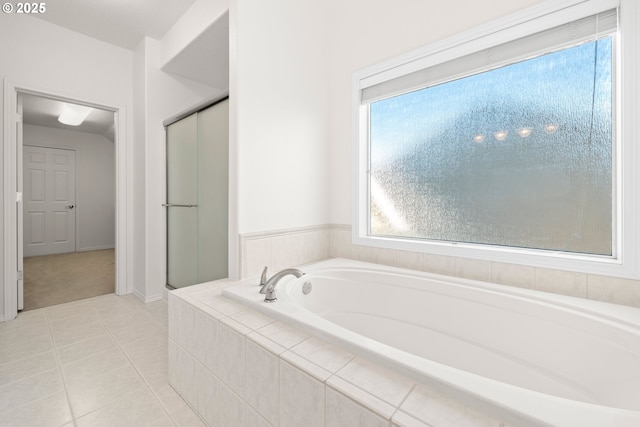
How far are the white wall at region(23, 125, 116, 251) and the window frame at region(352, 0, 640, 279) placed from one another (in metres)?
5.41

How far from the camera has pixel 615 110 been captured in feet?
3.77

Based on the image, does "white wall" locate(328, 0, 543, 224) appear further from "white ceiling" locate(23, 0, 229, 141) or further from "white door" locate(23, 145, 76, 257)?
"white door" locate(23, 145, 76, 257)

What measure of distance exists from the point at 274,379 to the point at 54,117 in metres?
5.42

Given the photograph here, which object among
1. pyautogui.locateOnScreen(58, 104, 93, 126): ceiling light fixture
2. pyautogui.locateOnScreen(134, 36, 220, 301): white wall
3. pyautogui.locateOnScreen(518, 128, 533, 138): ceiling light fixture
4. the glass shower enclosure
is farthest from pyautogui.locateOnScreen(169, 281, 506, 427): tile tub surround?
pyautogui.locateOnScreen(58, 104, 93, 126): ceiling light fixture

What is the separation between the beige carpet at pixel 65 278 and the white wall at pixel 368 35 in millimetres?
2559

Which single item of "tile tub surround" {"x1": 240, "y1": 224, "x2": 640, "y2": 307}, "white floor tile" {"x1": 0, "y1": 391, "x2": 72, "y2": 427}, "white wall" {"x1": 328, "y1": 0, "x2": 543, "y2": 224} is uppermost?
"white wall" {"x1": 328, "y1": 0, "x2": 543, "y2": 224}

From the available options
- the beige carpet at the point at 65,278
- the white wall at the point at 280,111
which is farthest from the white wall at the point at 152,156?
the white wall at the point at 280,111

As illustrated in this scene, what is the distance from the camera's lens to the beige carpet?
252 centimetres

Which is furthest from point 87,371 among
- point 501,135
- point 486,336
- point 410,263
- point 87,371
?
point 501,135

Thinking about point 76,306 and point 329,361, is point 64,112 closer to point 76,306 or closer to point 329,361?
A: point 76,306

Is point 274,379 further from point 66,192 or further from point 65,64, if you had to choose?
point 66,192

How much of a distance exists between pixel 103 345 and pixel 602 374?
2435mm

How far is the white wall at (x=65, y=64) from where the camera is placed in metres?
2.11

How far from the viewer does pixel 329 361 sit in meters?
0.76
